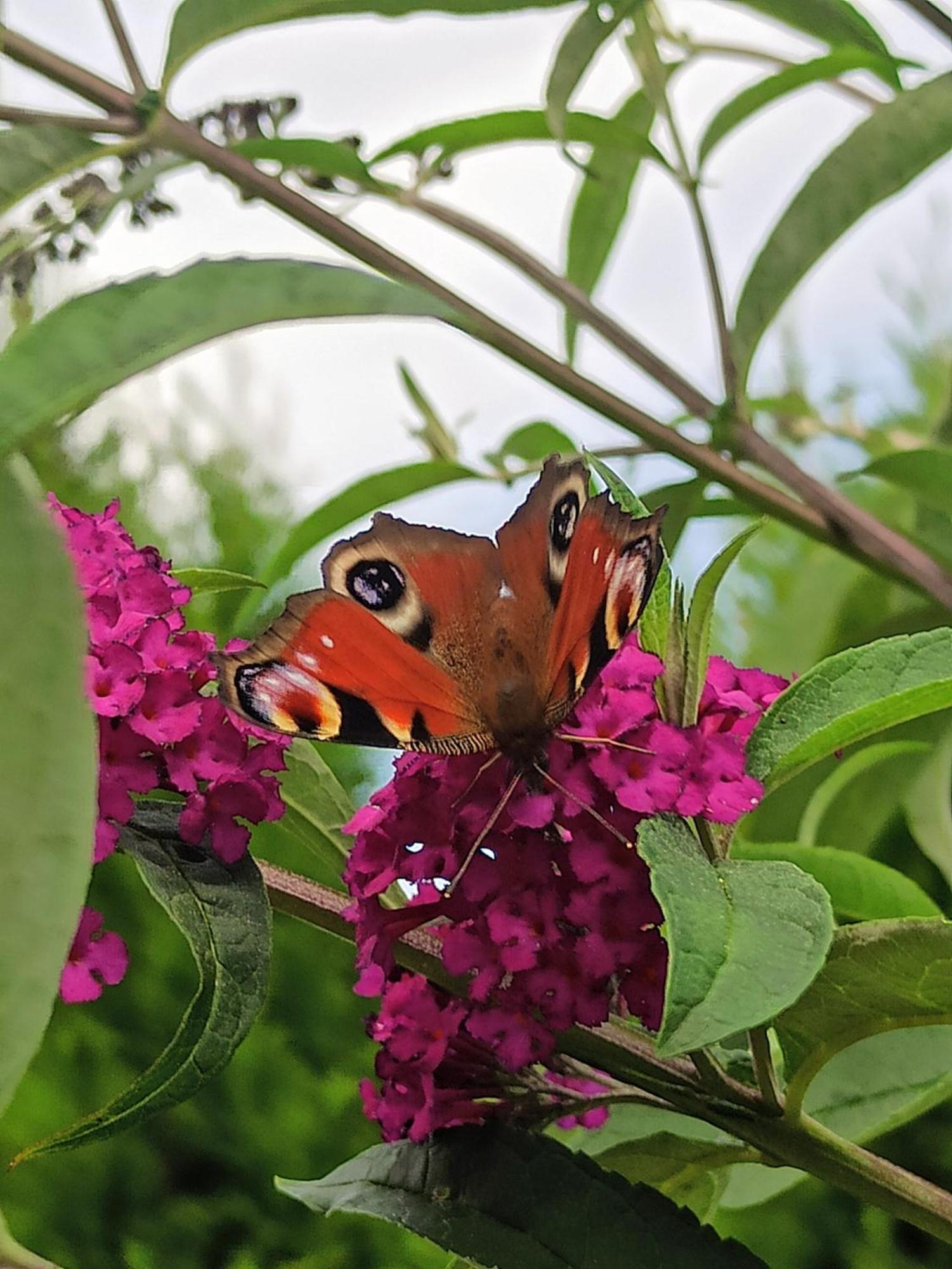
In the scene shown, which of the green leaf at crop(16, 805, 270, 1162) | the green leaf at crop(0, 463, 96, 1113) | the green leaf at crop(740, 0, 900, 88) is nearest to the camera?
the green leaf at crop(0, 463, 96, 1113)

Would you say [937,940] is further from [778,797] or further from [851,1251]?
[851,1251]

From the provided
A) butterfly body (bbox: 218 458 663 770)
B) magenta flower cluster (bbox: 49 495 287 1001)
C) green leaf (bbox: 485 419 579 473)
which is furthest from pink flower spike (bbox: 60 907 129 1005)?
green leaf (bbox: 485 419 579 473)

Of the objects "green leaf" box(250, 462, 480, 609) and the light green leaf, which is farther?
"green leaf" box(250, 462, 480, 609)

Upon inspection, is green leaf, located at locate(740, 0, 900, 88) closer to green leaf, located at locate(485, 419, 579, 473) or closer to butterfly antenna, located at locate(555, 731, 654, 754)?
green leaf, located at locate(485, 419, 579, 473)

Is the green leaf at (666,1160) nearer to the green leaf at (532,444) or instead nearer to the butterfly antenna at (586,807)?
the butterfly antenna at (586,807)

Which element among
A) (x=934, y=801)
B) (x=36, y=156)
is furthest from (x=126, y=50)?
(x=934, y=801)

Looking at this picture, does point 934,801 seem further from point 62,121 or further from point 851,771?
point 62,121

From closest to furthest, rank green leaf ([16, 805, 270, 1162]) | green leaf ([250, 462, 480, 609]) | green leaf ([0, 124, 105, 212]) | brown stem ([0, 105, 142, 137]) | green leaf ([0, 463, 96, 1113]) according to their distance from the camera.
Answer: green leaf ([0, 463, 96, 1113]) < green leaf ([16, 805, 270, 1162]) < green leaf ([0, 124, 105, 212]) < brown stem ([0, 105, 142, 137]) < green leaf ([250, 462, 480, 609])

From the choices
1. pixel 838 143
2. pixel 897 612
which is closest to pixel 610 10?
pixel 838 143
